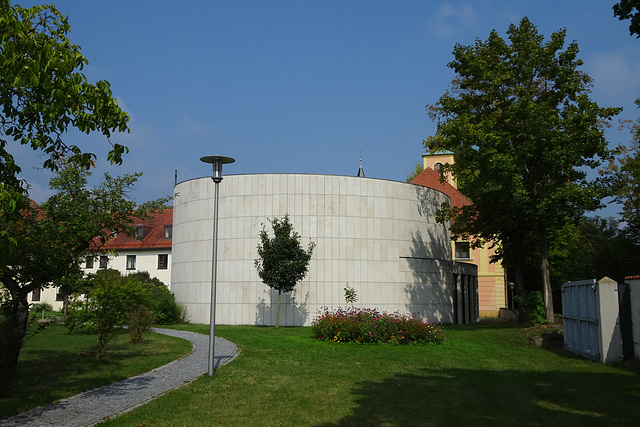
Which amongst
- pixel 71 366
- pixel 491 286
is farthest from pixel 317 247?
pixel 491 286

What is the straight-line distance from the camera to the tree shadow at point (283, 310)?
3102cm

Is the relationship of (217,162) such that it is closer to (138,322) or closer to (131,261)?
(138,322)

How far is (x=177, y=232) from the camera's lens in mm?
35312

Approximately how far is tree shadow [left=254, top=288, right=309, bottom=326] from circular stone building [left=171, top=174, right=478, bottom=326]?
6 centimetres

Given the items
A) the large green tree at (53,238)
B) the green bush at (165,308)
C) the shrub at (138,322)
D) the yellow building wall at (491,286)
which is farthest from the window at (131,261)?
the large green tree at (53,238)

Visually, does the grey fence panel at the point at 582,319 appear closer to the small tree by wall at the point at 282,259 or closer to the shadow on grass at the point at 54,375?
the shadow on grass at the point at 54,375

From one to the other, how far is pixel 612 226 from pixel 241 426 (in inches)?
1804

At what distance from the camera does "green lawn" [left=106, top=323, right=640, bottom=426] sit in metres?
8.46

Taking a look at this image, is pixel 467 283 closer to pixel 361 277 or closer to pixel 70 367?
pixel 361 277

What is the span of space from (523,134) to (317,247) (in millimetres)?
12637

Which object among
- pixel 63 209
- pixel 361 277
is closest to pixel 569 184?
pixel 361 277

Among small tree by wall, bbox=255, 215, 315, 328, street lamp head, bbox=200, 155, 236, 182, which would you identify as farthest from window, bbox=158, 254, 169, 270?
street lamp head, bbox=200, 155, 236, 182

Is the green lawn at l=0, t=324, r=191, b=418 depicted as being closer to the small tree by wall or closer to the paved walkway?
the paved walkway

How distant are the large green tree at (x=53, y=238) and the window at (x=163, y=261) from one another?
39.5 metres
